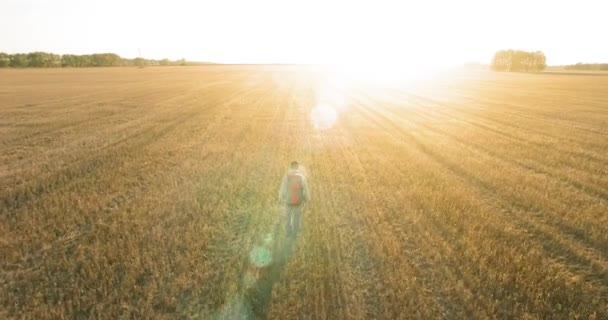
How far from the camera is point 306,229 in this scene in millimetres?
7148

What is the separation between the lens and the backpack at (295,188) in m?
6.38

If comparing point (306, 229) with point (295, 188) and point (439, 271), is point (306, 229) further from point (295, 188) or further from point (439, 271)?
point (439, 271)

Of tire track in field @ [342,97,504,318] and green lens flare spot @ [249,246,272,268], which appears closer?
tire track in field @ [342,97,504,318]

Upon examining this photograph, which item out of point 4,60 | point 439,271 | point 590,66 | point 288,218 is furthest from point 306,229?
point 590,66

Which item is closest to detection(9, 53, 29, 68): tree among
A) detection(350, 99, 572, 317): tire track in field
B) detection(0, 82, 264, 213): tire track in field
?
detection(0, 82, 264, 213): tire track in field

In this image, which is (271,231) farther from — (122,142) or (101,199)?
(122,142)

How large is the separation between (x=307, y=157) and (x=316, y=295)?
25.0ft

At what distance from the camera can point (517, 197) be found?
29.9 feet

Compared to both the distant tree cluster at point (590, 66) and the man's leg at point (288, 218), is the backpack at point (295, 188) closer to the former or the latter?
the man's leg at point (288, 218)

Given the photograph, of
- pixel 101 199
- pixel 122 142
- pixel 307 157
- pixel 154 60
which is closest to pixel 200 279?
pixel 101 199

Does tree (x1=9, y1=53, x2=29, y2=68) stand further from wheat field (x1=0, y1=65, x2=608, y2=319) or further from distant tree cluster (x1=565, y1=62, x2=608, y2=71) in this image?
distant tree cluster (x1=565, y1=62, x2=608, y2=71)

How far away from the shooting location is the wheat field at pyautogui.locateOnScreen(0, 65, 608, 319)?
508 cm

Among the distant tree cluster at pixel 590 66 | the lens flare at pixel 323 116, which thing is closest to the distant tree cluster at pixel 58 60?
the lens flare at pixel 323 116

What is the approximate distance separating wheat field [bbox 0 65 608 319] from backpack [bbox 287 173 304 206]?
3.03ft
